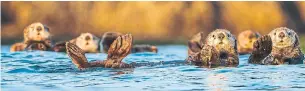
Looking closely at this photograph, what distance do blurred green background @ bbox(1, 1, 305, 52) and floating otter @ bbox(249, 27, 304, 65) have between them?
40.9ft

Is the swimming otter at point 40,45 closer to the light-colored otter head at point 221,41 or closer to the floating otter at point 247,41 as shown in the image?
the floating otter at point 247,41

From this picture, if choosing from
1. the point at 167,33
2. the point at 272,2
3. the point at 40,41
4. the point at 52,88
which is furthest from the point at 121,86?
the point at 272,2

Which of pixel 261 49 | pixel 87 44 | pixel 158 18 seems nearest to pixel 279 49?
pixel 261 49

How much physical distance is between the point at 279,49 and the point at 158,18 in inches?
538

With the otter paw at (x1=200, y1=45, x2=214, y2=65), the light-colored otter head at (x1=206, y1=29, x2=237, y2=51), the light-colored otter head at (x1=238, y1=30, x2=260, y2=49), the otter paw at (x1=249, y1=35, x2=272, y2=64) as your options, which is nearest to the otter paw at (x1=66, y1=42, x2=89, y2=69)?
the otter paw at (x1=200, y1=45, x2=214, y2=65)

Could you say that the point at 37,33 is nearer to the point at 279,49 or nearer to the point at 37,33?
the point at 37,33

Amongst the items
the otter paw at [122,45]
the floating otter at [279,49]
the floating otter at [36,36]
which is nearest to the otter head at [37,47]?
the floating otter at [36,36]

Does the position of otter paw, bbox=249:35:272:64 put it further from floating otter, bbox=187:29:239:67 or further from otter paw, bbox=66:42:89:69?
otter paw, bbox=66:42:89:69

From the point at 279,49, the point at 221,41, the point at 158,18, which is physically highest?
the point at 158,18

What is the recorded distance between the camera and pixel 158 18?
2853 centimetres

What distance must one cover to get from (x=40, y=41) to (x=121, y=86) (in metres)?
8.72

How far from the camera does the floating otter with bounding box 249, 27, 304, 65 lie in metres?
14.8

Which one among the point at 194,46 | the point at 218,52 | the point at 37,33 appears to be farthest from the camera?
the point at 37,33

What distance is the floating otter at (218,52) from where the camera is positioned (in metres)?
14.4
